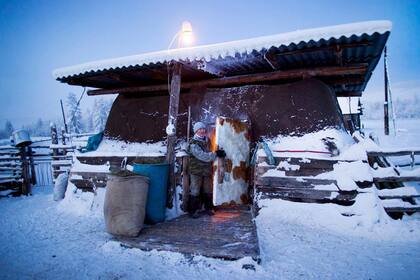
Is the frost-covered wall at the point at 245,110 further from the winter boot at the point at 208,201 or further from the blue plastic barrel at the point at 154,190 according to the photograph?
the blue plastic barrel at the point at 154,190

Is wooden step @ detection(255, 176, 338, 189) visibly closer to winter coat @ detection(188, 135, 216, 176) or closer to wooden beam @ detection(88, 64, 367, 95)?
winter coat @ detection(188, 135, 216, 176)

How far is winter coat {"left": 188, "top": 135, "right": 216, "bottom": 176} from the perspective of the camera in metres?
5.60

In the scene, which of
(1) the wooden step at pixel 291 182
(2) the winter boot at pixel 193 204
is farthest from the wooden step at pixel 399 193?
(2) the winter boot at pixel 193 204

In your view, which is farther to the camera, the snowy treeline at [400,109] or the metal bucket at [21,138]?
the snowy treeline at [400,109]

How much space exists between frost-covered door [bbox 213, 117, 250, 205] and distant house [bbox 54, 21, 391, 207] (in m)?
0.53

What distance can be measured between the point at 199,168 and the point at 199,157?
0.31m

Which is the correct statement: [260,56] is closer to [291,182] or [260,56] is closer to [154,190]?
[291,182]

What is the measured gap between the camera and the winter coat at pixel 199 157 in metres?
5.60

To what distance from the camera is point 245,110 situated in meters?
6.92

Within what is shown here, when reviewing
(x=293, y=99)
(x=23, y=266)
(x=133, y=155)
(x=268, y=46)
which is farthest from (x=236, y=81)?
(x=23, y=266)

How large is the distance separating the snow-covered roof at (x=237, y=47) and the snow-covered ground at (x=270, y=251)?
292 cm

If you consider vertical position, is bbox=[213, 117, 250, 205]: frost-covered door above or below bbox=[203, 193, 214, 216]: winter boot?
above

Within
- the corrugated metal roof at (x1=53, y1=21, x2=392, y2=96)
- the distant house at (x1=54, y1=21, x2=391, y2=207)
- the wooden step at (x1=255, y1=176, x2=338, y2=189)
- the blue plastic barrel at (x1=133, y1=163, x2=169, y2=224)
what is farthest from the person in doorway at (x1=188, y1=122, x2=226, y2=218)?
the corrugated metal roof at (x1=53, y1=21, x2=392, y2=96)

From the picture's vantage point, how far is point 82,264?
3766mm
